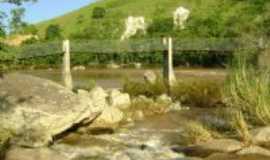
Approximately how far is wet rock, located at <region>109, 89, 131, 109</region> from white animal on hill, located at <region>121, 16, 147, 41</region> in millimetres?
24278

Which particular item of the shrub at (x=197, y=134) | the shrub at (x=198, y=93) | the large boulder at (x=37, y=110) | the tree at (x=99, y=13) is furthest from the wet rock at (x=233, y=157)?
the tree at (x=99, y=13)

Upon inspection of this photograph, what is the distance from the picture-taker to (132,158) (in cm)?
1577

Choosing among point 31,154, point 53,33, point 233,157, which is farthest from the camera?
point 53,33

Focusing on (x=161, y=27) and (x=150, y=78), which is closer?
(x=150, y=78)

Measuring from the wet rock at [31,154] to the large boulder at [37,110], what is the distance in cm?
134

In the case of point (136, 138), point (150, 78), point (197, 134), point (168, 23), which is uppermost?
point (168, 23)

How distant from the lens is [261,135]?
15.5 metres

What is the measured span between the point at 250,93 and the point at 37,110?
15.0 feet

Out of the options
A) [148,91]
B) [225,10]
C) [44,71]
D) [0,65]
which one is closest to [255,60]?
[148,91]

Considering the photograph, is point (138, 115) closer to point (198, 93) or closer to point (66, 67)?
point (198, 93)

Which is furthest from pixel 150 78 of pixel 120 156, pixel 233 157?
pixel 233 157

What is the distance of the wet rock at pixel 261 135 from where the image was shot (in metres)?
15.4

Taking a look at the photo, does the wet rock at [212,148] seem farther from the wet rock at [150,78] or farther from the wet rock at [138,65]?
the wet rock at [138,65]

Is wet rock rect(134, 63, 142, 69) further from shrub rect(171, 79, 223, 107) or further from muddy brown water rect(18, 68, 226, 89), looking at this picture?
shrub rect(171, 79, 223, 107)
